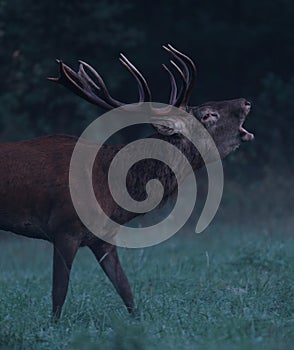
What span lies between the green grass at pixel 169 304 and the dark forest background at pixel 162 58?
21.5 ft

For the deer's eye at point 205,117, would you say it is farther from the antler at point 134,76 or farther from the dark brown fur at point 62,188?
the antler at point 134,76

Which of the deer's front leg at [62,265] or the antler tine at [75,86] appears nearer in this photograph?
the deer's front leg at [62,265]

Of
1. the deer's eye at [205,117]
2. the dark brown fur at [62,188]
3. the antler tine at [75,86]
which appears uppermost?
the antler tine at [75,86]

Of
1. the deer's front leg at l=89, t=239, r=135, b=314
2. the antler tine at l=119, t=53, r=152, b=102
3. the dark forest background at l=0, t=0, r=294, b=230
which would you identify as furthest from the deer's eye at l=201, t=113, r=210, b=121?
the dark forest background at l=0, t=0, r=294, b=230

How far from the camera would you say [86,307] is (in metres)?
6.53

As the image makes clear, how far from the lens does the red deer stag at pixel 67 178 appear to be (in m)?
6.48

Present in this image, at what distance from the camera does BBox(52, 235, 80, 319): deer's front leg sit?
645 cm

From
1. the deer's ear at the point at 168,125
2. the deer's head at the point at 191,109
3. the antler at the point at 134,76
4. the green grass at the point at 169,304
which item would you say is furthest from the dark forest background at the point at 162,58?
the deer's ear at the point at 168,125

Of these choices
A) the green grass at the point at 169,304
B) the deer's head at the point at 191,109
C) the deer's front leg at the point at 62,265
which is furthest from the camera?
the deer's head at the point at 191,109

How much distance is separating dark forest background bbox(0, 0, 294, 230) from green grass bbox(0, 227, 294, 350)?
656cm

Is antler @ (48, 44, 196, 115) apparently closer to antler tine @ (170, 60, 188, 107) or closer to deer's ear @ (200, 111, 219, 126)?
antler tine @ (170, 60, 188, 107)

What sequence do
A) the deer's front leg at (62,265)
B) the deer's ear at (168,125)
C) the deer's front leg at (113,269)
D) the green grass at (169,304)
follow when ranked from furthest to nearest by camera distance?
the deer's ear at (168,125) < the deer's front leg at (113,269) < the deer's front leg at (62,265) < the green grass at (169,304)

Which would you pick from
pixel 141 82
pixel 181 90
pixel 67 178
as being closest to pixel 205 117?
pixel 181 90

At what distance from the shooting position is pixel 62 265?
6.49 meters
